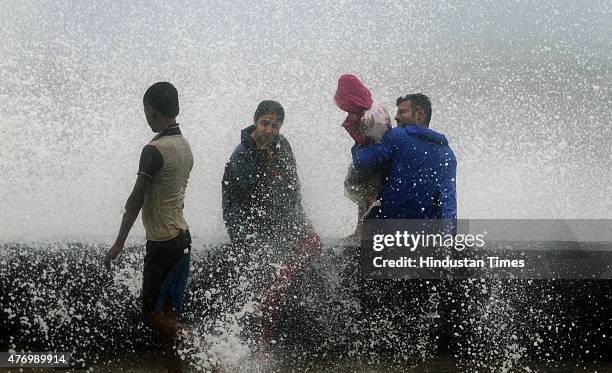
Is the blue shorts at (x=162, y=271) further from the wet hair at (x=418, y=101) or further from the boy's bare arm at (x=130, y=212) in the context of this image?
the wet hair at (x=418, y=101)

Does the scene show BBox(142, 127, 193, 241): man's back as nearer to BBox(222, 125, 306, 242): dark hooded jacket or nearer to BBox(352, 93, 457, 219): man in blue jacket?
BBox(222, 125, 306, 242): dark hooded jacket

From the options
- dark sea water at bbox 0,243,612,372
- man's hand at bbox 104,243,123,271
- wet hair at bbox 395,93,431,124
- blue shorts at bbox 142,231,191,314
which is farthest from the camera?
wet hair at bbox 395,93,431,124

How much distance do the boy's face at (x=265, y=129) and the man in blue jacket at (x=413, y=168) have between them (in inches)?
18.9

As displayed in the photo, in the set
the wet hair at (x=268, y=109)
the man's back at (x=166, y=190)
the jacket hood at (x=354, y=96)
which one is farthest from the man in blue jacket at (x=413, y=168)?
the man's back at (x=166, y=190)

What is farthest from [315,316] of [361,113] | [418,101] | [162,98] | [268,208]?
[162,98]

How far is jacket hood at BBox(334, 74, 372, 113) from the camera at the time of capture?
3824 mm

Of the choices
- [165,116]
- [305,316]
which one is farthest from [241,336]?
[165,116]

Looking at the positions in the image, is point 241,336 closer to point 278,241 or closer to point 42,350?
point 278,241

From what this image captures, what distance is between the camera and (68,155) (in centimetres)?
664

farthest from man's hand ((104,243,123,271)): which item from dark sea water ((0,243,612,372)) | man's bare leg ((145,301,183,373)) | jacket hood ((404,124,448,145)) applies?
jacket hood ((404,124,448,145))

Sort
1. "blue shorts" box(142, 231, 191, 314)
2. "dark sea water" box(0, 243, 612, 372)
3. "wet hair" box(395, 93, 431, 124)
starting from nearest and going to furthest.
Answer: "blue shorts" box(142, 231, 191, 314)
"dark sea water" box(0, 243, 612, 372)
"wet hair" box(395, 93, 431, 124)

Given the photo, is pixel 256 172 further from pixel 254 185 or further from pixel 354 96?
pixel 354 96

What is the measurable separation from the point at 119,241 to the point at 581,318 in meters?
2.53

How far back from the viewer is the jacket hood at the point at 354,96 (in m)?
3.82
